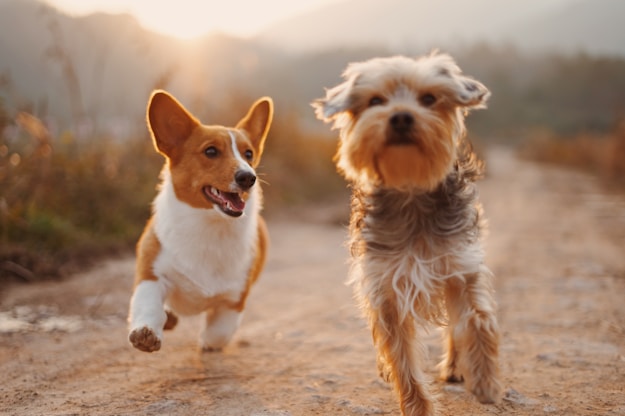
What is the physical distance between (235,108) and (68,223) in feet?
→ 23.3

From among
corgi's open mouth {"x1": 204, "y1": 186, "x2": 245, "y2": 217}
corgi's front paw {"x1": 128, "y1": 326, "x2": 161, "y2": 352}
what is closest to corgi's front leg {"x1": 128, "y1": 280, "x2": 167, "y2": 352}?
corgi's front paw {"x1": 128, "y1": 326, "x2": 161, "y2": 352}

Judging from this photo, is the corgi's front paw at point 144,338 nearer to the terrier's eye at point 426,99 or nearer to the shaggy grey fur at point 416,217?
the shaggy grey fur at point 416,217

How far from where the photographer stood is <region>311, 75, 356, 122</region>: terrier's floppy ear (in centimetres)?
360

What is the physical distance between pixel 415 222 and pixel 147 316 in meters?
1.78

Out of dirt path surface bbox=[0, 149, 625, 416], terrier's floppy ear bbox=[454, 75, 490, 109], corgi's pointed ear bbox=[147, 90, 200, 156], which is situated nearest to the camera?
terrier's floppy ear bbox=[454, 75, 490, 109]

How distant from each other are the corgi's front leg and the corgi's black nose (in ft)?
2.92

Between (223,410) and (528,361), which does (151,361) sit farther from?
(528,361)

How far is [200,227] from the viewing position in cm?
447

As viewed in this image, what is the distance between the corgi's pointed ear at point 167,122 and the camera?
14.9ft

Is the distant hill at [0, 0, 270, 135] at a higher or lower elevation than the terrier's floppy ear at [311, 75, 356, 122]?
higher

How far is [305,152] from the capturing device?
670 inches

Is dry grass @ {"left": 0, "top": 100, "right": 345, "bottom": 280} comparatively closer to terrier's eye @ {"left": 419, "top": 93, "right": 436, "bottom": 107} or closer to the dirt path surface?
the dirt path surface

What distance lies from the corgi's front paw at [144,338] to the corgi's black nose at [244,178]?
1143 millimetres

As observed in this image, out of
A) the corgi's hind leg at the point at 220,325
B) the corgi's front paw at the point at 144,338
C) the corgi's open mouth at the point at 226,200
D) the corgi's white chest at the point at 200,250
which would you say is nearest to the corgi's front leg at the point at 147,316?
the corgi's front paw at the point at 144,338
